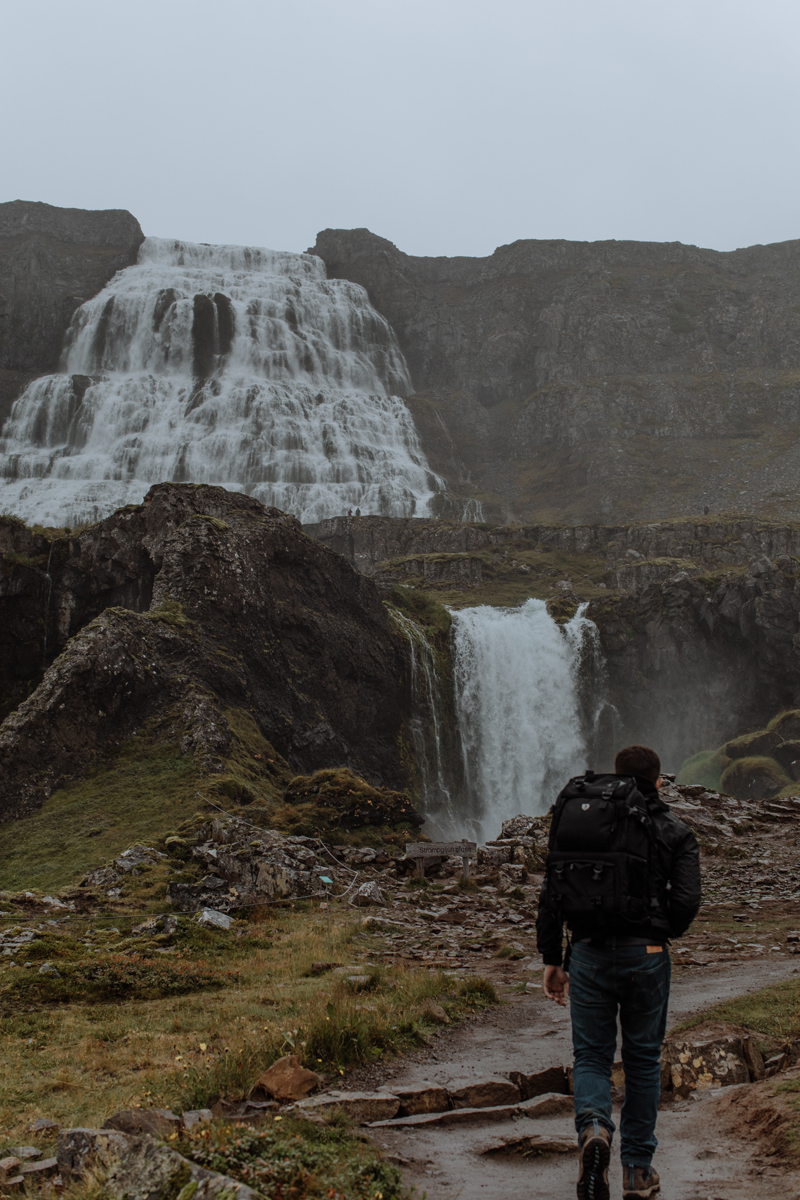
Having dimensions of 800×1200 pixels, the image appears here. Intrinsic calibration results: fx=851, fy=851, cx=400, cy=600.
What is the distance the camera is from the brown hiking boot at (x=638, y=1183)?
4.30m

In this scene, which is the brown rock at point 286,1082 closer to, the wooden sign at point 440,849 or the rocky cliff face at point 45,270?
the wooden sign at point 440,849

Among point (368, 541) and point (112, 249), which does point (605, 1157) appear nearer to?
point (368, 541)

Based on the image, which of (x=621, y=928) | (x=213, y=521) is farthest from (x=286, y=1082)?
(x=213, y=521)

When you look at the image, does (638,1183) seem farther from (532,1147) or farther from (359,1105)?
(359,1105)

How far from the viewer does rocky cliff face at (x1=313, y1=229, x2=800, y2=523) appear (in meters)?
87.0

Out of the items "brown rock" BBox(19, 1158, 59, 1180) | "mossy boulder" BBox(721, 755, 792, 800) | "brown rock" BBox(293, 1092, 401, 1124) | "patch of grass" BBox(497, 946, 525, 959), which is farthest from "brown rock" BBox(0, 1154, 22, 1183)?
"mossy boulder" BBox(721, 755, 792, 800)

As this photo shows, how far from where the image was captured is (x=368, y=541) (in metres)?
66.5

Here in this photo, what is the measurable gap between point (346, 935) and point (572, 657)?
1376 inches

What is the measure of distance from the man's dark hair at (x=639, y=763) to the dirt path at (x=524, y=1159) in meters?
2.15

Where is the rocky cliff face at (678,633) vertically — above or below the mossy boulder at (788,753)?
above

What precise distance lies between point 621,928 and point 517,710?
40.0 meters

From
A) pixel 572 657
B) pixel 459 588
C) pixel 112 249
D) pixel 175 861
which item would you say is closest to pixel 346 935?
pixel 175 861

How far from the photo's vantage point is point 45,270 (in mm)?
99000

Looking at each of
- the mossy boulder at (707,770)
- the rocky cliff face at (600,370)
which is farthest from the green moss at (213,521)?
the rocky cliff face at (600,370)
